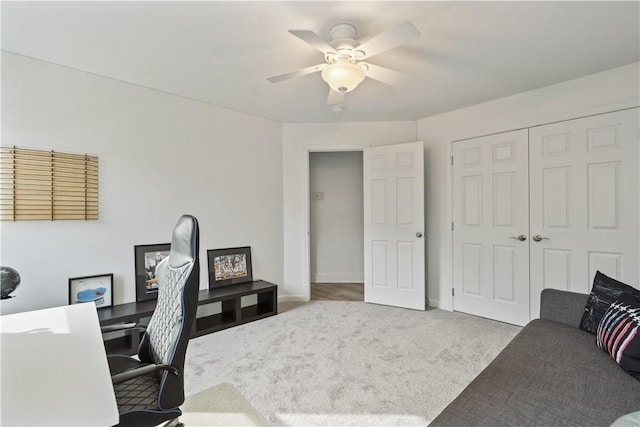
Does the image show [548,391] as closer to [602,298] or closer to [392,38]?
[602,298]

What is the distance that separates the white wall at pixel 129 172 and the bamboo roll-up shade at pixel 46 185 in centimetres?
7

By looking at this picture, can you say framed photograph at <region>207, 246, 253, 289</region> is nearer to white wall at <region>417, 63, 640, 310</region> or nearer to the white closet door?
white wall at <region>417, 63, 640, 310</region>

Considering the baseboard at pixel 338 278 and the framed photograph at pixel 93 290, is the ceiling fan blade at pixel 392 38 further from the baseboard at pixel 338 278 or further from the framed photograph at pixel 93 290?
the baseboard at pixel 338 278

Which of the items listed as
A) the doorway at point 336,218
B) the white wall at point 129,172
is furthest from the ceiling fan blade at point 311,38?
the doorway at point 336,218

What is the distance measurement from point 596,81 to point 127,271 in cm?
458

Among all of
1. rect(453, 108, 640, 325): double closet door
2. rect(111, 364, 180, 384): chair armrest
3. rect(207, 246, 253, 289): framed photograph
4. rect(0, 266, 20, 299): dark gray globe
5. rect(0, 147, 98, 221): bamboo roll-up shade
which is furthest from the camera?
rect(207, 246, 253, 289): framed photograph

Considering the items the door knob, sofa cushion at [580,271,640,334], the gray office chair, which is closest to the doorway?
the door knob

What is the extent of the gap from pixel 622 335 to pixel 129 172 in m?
3.64

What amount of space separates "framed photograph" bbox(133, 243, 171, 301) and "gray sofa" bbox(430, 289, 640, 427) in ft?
8.94

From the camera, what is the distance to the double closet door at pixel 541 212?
256cm

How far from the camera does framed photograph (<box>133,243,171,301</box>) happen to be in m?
2.84

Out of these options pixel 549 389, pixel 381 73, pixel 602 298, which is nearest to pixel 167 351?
pixel 549 389

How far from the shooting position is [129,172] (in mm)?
2840

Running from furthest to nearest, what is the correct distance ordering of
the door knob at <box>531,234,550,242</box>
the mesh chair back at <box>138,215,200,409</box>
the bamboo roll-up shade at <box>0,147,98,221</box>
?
the door knob at <box>531,234,550,242</box>
the bamboo roll-up shade at <box>0,147,98,221</box>
the mesh chair back at <box>138,215,200,409</box>
